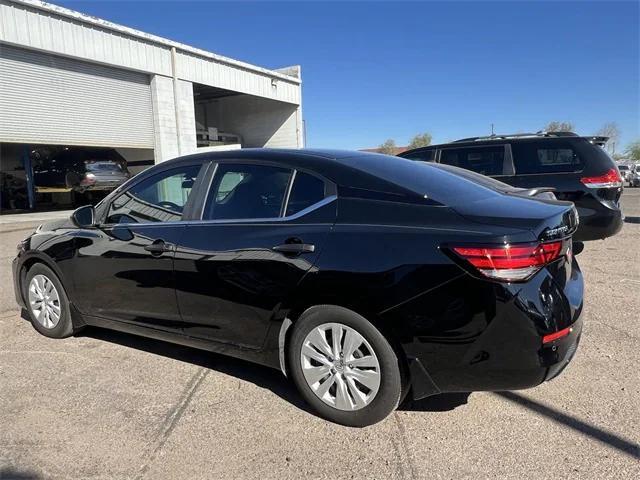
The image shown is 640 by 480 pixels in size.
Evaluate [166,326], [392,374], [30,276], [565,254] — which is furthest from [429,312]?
[30,276]

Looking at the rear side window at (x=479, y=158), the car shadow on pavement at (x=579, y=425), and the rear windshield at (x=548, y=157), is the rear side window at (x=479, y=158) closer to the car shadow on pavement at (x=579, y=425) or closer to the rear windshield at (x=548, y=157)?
the rear windshield at (x=548, y=157)

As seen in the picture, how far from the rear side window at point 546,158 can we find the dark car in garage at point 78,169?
41.8 feet

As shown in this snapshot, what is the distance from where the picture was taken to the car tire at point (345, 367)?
103 inches

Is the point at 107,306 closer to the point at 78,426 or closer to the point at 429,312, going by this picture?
the point at 78,426

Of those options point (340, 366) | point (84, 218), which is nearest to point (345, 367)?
point (340, 366)

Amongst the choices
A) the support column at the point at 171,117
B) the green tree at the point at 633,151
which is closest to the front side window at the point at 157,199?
the support column at the point at 171,117

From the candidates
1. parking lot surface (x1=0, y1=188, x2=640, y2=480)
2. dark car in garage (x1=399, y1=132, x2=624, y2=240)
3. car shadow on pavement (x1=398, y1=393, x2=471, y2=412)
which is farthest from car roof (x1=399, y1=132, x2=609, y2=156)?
car shadow on pavement (x1=398, y1=393, x2=471, y2=412)

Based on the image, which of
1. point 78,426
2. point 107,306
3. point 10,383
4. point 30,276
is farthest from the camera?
point 30,276

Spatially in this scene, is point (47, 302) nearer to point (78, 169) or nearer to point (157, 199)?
point (157, 199)

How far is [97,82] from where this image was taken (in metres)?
17.4

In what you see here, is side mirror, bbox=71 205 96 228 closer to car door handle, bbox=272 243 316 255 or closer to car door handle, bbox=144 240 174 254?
car door handle, bbox=144 240 174 254

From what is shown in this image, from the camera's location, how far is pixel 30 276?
4.39 metres

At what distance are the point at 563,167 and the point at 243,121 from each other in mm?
25550

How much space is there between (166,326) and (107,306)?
2.22ft
